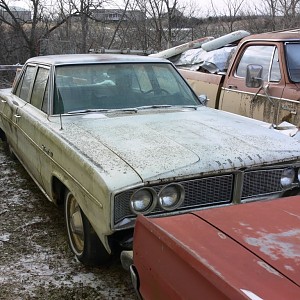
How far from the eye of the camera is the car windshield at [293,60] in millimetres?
5719

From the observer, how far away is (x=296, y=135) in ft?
15.1

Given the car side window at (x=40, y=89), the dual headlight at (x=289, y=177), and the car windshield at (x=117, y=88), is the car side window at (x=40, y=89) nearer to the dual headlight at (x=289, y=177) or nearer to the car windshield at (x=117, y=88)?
the car windshield at (x=117, y=88)

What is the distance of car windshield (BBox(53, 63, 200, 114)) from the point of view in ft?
14.4

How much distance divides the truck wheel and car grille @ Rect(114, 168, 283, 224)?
59cm

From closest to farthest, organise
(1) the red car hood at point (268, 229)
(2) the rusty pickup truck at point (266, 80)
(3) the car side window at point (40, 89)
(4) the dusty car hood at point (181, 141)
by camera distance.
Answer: (1) the red car hood at point (268, 229)
(4) the dusty car hood at point (181, 141)
(3) the car side window at point (40, 89)
(2) the rusty pickup truck at point (266, 80)

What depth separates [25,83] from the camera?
5.63 metres

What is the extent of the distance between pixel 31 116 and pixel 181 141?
1877 millimetres

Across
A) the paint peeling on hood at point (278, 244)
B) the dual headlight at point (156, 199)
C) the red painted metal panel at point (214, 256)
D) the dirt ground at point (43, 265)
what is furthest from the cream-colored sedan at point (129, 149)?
the paint peeling on hood at point (278, 244)

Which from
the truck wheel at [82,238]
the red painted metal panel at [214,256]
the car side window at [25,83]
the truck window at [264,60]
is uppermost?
the truck window at [264,60]

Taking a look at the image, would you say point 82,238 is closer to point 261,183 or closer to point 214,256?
point 261,183

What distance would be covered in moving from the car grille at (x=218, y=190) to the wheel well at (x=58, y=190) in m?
1.17

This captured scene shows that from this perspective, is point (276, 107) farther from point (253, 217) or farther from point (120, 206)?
point (253, 217)

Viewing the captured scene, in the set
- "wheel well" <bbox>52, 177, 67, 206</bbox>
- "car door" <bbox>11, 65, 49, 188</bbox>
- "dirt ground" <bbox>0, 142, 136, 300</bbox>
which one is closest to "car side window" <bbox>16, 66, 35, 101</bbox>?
"car door" <bbox>11, 65, 49, 188</bbox>

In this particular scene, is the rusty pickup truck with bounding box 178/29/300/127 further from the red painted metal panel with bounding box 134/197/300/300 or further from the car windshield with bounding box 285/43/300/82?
the red painted metal panel with bounding box 134/197/300/300
